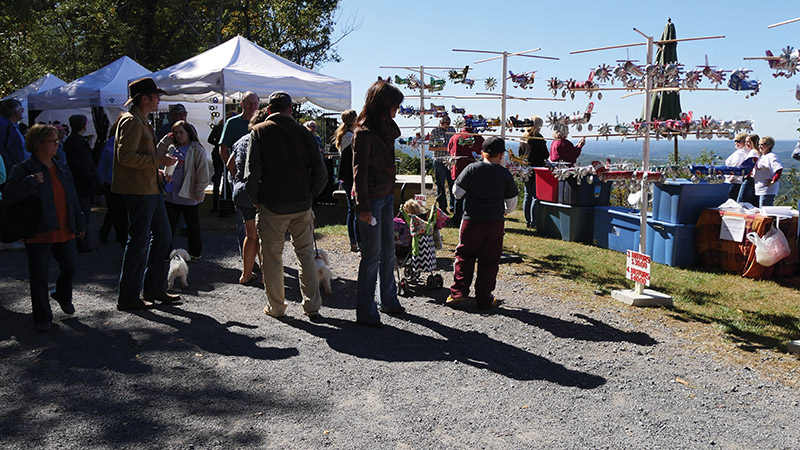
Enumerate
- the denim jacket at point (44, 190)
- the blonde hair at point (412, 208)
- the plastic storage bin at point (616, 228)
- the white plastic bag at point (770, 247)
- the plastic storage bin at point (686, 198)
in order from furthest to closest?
the plastic storage bin at point (616, 228), the plastic storage bin at point (686, 198), the white plastic bag at point (770, 247), the blonde hair at point (412, 208), the denim jacket at point (44, 190)

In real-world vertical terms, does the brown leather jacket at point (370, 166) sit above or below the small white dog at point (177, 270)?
above

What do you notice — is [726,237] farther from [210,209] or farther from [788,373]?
[210,209]

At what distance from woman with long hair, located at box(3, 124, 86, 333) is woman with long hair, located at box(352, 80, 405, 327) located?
7.61ft

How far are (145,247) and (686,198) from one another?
6.26 meters

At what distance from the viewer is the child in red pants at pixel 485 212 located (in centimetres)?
573

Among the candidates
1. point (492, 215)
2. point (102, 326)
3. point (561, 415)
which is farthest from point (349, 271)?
point (561, 415)

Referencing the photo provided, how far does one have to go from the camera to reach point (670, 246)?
7.83 m

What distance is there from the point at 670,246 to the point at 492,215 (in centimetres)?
330

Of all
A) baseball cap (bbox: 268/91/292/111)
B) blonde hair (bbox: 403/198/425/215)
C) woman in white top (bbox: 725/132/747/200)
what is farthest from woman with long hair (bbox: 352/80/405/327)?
woman in white top (bbox: 725/132/747/200)

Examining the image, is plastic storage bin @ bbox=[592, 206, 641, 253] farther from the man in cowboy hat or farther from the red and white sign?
the man in cowboy hat

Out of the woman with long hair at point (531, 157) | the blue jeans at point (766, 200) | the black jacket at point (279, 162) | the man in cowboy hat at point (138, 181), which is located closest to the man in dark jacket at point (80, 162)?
the man in cowboy hat at point (138, 181)

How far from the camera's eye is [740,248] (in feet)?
24.1

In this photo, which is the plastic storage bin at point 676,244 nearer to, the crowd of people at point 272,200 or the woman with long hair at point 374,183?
the crowd of people at point 272,200

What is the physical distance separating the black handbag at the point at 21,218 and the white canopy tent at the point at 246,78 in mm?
6016
